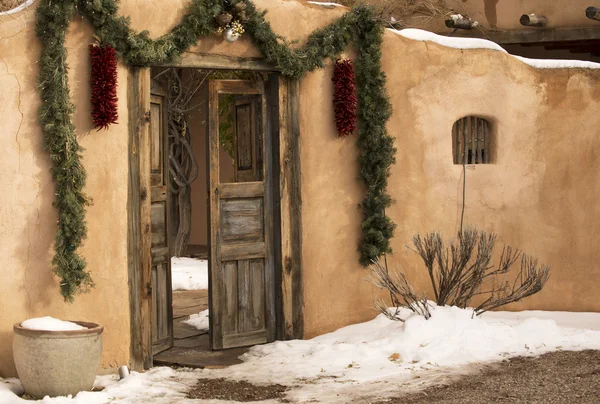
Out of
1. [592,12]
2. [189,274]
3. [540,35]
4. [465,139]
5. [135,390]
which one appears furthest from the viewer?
[189,274]

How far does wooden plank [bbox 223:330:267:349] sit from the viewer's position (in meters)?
8.39

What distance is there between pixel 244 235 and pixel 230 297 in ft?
1.90

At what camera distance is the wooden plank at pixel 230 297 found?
27.6 feet

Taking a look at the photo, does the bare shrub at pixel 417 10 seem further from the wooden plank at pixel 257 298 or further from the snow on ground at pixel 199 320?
the wooden plank at pixel 257 298

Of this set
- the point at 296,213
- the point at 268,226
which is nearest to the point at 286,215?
the point at 296,213

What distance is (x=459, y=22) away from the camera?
1239 cm

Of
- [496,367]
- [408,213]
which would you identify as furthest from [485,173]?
[496,367]

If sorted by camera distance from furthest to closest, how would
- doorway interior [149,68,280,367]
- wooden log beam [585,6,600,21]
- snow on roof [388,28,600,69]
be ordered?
wooden log beam [585,6,600,21] < snow on roof [388,28,600,69] < doorway interior [149,68,280,367]

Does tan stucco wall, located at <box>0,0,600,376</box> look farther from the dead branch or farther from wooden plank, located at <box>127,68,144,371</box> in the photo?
the dead branch

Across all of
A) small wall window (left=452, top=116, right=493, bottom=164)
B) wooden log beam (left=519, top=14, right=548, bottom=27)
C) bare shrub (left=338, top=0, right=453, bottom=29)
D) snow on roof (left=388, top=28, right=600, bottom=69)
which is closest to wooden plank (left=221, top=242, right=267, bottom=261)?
small wall window (left=452, top=116, right=493, bottom=164)

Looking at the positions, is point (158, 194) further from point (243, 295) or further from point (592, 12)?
point (592, 12)

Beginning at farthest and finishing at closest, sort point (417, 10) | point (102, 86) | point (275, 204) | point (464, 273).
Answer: point (417, 10)
point (464, 273)
point (275, 204)
point (102, 86)

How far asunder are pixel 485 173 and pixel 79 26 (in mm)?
4434

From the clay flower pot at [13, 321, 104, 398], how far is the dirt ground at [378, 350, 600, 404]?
2.17m
